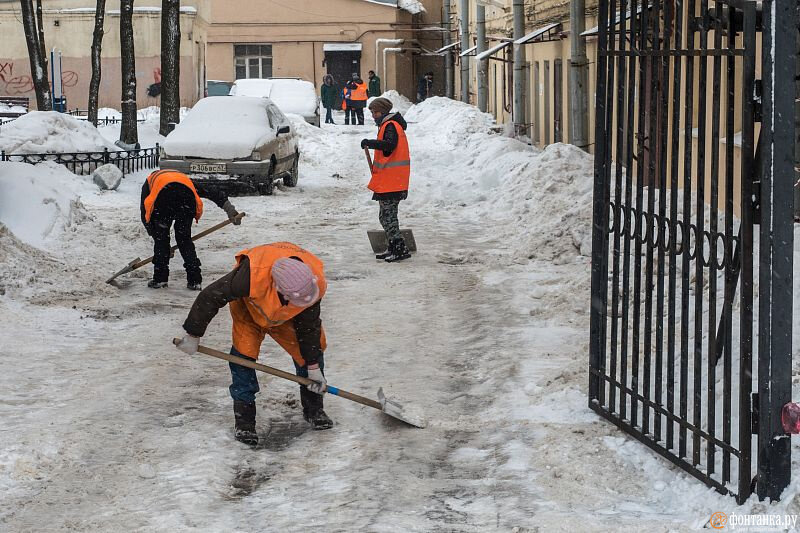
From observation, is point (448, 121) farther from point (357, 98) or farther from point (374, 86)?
point (374, 86)

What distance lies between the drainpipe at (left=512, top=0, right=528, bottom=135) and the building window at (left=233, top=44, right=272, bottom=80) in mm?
26539

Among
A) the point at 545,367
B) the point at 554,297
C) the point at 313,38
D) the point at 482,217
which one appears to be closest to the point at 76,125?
the point at 482,217

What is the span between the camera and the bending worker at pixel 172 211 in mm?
10852

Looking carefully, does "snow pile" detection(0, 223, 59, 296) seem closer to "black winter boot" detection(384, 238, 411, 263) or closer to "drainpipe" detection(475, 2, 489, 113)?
"black winter boot" detection(384, 238, 411, 263)

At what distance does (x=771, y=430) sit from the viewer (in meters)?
4.93

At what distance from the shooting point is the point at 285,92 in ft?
109

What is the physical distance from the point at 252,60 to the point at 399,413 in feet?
149

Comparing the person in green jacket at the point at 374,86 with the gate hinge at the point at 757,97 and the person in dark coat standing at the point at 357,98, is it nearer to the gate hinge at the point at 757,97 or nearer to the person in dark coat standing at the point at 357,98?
the person in dark coat standing at the point at 357,98

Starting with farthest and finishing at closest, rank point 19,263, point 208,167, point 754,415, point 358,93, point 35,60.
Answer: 1. point 358,93
2. point 35,60
3. point 208,167
4. point 19,263
5. point 754,415

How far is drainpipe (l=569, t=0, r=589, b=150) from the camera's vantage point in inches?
763

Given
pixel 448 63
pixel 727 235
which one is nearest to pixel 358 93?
pixel 448 63

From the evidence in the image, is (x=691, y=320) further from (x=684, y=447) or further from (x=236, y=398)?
(x=236, y=398)

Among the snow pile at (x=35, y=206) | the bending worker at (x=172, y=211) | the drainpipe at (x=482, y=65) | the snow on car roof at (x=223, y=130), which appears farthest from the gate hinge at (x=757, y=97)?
the drainpipe at (x=482, y=65)

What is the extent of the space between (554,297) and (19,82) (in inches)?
1512
